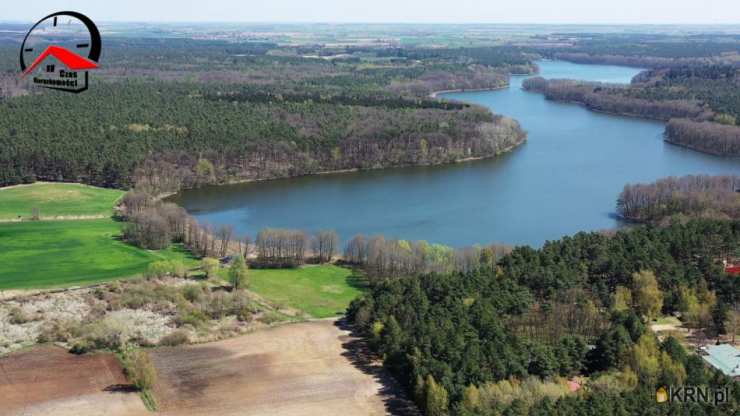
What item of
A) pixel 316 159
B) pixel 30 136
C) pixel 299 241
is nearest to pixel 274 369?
pixel 299 241

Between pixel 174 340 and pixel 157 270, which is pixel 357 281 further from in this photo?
pixel 174 340

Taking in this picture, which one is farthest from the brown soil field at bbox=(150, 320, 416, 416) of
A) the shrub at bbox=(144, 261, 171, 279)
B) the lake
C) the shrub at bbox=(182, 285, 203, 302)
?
the lake

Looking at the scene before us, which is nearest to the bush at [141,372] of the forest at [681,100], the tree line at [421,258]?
the tree line at [421,258]

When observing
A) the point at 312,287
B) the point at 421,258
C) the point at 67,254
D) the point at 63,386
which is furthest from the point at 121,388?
the point at 67,254

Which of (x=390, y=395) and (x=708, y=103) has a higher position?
(x=708, y=103)

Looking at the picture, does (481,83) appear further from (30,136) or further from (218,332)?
(218,332)

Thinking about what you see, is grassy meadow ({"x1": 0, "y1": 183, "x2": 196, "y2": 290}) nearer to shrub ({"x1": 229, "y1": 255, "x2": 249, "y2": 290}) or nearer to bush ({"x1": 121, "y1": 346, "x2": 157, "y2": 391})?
shrub ({"x1": 229, "y1": 255, "x2": 249, "y2": 290})

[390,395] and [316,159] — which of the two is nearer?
[390,395]

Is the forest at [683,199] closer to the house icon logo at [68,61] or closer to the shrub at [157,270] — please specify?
the shrub at [157,270]
